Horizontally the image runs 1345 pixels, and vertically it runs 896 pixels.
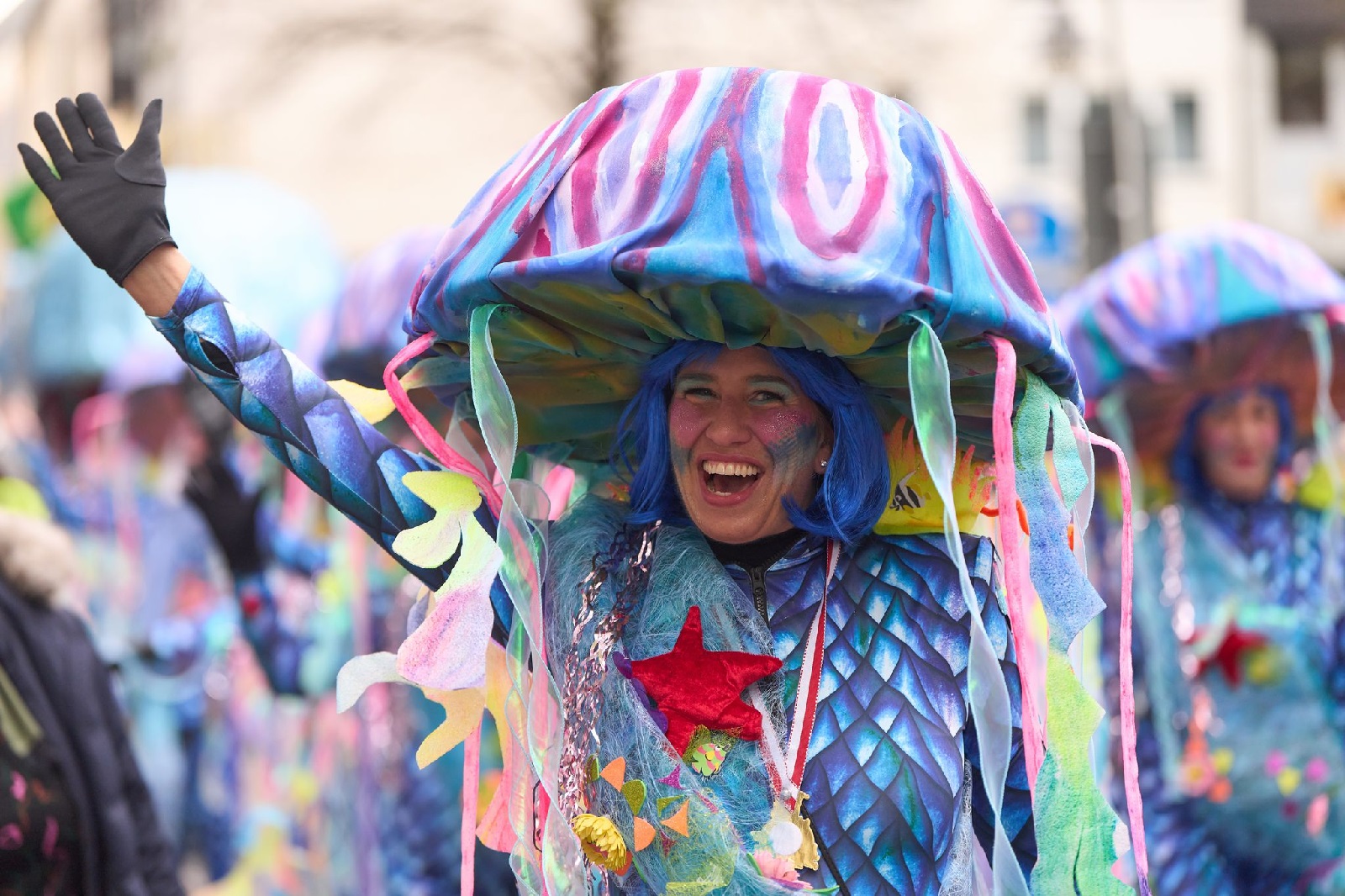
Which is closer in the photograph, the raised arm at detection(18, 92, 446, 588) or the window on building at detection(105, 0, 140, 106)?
the raised arm at detection(18, 92, 446, 588)

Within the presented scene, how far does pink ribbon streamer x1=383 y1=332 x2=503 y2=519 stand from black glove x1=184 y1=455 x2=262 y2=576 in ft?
8.00

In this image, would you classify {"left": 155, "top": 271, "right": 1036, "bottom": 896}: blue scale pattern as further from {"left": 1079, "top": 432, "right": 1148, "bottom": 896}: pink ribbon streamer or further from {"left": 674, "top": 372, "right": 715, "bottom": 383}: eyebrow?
{"left": 674, "top": 372, "right": 715, "bottom": 383}: eyebrow

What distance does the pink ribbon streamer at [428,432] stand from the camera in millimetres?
2867

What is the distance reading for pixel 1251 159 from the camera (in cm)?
2870

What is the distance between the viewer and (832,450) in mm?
3004

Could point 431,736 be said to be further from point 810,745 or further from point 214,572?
point 214,572

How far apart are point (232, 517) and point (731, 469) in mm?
2674

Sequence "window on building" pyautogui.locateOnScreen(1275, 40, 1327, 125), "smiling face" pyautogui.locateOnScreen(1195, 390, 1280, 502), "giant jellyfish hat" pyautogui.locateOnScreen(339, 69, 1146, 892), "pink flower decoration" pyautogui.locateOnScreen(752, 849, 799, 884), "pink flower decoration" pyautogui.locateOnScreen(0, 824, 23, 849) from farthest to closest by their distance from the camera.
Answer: "window on building" pyautogui.locateOnScreen(1275, 40, 1327, 125) → "smiling face" pyautogui.locateOnScreen(1195, 390, 1280, 502) → "pink flower decoration" pyautogui.locateOnScreen(0, 824, 23, 849) → "pink flower decoration" pyautogui.locateOnScreen(752, 849, 799, 884) → "giant jellyfish hat" pyautogui.locateOnScreen(339, 69, 1146, 892)

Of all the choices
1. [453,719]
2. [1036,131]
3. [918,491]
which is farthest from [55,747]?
[1036,131]

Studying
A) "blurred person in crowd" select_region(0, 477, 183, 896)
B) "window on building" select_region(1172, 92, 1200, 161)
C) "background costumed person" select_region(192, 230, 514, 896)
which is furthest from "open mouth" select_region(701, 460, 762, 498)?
"window on building" select_region(1172, 92, 1200, 161)

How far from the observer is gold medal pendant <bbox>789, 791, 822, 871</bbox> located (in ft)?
8.84

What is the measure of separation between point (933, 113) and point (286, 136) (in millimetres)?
8263

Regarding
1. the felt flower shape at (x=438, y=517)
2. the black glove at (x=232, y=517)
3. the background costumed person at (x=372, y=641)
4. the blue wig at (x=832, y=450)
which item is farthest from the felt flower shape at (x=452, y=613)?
the black glove at (x=232, y=517)

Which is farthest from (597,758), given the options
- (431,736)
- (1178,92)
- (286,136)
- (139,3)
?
(1178,92)
